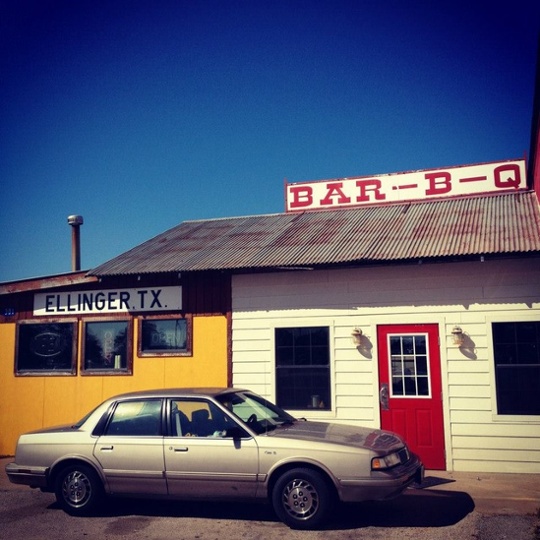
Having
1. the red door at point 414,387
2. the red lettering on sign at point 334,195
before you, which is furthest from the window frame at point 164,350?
the red lettering on sign at point 334,195

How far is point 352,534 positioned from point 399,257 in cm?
477

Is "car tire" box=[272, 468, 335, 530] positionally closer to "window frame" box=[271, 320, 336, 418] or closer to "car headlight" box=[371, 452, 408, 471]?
"car headlight" box=[371, 452, 408, 471]

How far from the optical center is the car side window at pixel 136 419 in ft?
23.1

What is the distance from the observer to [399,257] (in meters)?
9.50

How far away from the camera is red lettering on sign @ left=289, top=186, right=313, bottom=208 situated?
48.6 feet

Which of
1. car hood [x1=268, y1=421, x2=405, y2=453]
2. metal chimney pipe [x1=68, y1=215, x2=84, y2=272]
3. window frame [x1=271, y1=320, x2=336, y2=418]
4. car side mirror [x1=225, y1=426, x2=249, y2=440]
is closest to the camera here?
car hood [x1=268, y1=421, x2=405, y2=453]

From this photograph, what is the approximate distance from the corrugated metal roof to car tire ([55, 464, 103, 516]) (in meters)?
4.48

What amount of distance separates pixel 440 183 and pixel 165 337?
773cm

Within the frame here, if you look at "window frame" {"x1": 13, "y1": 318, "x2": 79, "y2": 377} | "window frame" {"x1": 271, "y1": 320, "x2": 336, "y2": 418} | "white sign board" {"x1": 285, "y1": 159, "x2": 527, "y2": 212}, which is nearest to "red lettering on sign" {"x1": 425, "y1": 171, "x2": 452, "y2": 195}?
"white sign board" {"x1": 285, "y1": 159, "x2": 527, "y2": 212}

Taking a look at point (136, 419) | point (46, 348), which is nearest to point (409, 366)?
point (136, 419)

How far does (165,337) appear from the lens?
11.3 m

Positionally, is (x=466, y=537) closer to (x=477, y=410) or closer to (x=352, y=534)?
(x=352, y=534)

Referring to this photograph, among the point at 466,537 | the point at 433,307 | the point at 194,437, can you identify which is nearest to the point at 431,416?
the point at 433,307

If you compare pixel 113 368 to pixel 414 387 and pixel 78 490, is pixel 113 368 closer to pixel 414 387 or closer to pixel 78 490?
pixel 78 490
